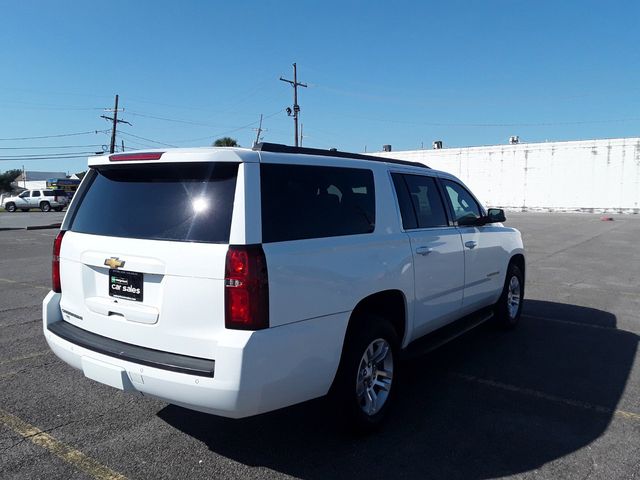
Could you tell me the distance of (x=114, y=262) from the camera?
3227mm

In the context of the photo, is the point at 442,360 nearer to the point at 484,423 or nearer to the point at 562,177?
the point at 484,423

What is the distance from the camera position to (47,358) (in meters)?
5.23

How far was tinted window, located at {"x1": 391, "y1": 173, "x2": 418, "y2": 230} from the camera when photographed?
13.8 feet

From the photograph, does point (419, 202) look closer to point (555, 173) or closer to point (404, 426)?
point (404, 426)

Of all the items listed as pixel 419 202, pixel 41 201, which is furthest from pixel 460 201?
pixel 41 201

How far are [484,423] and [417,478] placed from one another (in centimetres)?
99

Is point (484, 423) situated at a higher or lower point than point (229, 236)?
lower

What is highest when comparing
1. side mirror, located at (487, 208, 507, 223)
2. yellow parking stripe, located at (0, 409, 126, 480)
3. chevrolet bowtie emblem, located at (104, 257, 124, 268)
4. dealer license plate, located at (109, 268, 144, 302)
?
side mirror, located at (487, 208, 507, 223)

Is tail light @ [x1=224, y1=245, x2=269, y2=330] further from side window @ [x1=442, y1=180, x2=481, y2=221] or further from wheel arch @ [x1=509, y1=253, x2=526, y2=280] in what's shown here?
wheel arch @ [x1=509, y1=253, x2=526, y2=280]

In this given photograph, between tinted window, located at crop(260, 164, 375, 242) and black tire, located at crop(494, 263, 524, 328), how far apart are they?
3026 mm

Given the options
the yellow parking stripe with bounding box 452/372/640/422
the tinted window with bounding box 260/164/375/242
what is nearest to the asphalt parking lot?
the yellow parking stripe with bounding box 452/372/640/422

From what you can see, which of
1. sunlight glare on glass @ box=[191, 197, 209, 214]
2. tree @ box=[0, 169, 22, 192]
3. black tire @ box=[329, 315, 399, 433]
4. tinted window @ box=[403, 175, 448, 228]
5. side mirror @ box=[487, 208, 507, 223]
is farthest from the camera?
tree @ box=[0, 169, 22, 192]

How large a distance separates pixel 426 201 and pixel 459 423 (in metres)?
1.93

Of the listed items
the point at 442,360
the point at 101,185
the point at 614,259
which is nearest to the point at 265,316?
the point at 101,185
